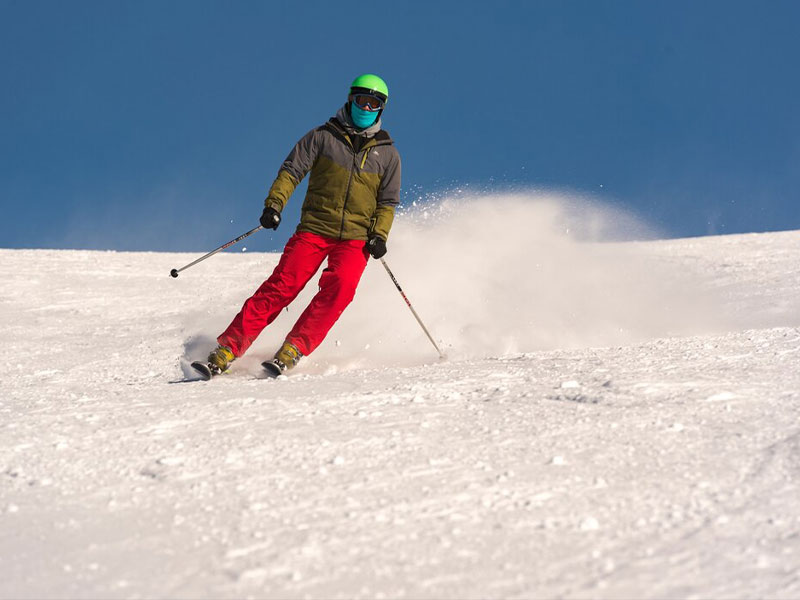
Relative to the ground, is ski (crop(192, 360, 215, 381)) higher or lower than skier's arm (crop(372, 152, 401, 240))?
lower

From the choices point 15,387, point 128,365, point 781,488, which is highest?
point 128,365

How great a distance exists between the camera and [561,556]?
2211 mm

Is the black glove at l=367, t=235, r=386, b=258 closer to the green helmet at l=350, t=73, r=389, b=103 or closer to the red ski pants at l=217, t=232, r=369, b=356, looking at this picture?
the red ski pants at l=217, t=232, r=369, b=356

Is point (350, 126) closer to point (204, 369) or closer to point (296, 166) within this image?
point (296, 166)

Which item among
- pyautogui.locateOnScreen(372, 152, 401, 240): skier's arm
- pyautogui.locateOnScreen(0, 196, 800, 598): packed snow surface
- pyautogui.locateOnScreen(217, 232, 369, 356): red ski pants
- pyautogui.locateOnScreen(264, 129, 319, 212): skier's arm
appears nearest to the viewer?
pyautogui.locateOnScreen(0, 196, 800, 598): packed snow surface

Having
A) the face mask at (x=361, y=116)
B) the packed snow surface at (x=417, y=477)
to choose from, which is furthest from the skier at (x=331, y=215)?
the packed snow surface at (x=417, y=477)

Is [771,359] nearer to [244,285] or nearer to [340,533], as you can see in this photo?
[340,533]

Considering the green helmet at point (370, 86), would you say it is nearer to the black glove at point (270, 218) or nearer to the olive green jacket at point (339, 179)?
A: the olive green jacket at point (339, 179)

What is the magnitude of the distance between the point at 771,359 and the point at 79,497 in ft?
11.5

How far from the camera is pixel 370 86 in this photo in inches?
231

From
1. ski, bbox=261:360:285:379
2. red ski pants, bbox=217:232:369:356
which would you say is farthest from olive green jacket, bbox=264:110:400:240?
ski, bbox=261:360:285:379

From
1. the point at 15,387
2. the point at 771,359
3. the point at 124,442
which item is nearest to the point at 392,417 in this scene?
the point at 124,442

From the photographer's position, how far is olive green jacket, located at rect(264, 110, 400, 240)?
6.02 meters

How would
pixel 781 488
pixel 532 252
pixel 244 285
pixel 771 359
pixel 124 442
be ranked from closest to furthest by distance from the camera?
pixel 781 488 < pixel 124 442 < pixel 771 359 < pixel 532 252 < pixel 244 285
